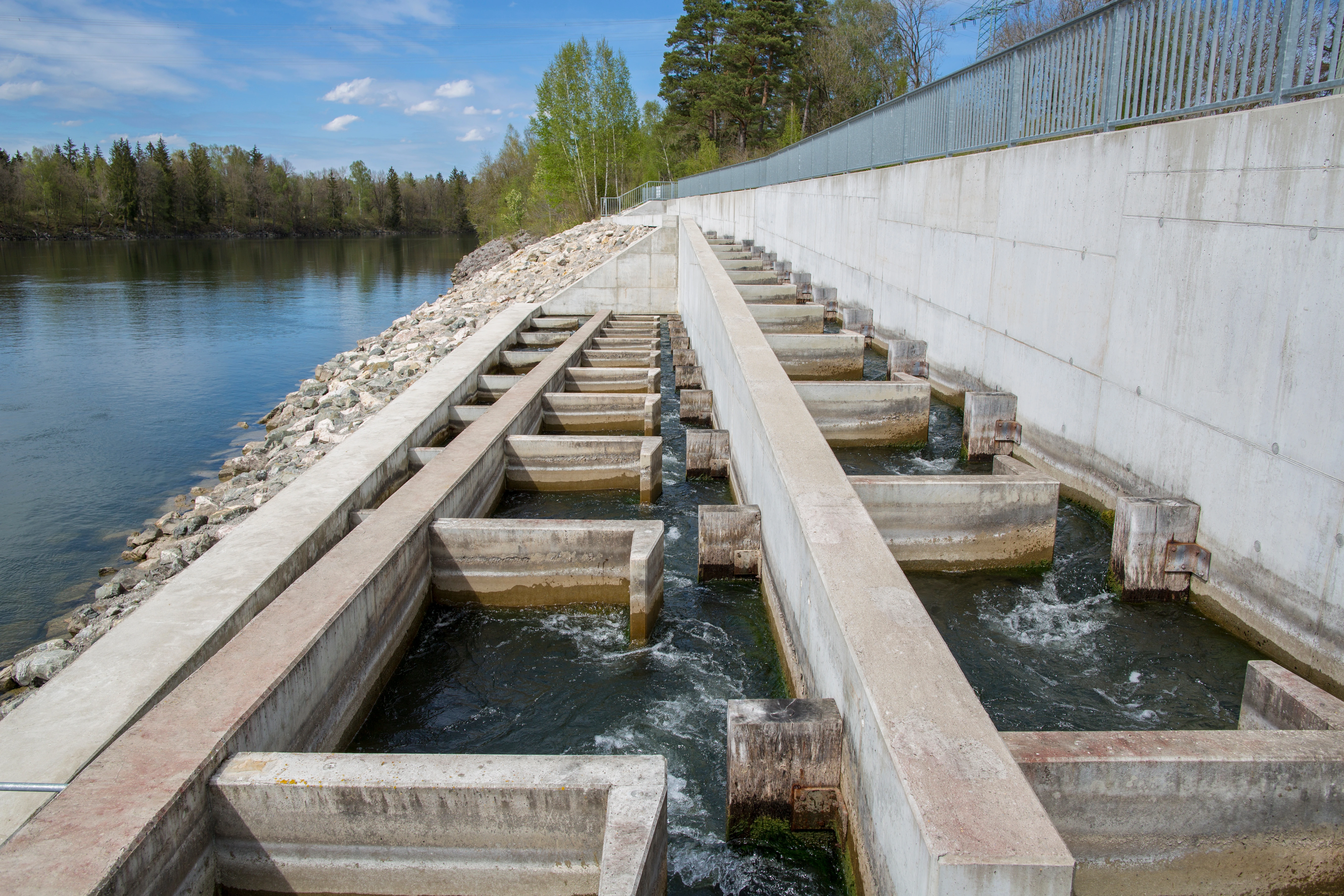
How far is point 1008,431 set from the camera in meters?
10.6

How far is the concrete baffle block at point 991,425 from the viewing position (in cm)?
1049

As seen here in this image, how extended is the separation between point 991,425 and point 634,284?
54.1ft

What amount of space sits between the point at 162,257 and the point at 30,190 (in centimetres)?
4399

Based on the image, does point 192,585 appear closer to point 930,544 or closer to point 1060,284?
point 930,544

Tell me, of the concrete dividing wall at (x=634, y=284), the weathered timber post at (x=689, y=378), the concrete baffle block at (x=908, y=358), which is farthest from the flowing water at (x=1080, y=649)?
the concrete dividing wall at (x=634, y=284)

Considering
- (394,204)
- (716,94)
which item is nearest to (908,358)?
(716,94)

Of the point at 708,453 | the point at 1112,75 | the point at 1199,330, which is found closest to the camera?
the point at 1199,330

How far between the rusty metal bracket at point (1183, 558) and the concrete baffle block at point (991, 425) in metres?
3.66

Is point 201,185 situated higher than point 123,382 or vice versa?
point 201,185

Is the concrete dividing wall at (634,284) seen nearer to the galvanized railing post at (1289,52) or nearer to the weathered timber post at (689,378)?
the weathered timber post at (689,378)

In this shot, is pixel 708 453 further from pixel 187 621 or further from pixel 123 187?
pixel 123 187

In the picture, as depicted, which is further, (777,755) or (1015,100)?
(1015,100)

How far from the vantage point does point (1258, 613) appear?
20.5ft

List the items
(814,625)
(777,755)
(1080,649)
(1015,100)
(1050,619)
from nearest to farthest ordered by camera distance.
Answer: (777,755)
(814,625)
(1080,649)
(1050,619)
(1015,100)
